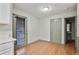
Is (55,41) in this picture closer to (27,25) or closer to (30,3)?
(27,25)

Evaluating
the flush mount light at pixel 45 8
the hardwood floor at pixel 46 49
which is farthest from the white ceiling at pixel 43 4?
the hardwood floor at pixel 46 49

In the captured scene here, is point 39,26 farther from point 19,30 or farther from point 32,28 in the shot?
point 19,30

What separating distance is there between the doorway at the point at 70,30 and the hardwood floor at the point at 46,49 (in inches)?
2.0

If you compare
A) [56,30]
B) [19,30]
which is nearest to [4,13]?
[19,30]

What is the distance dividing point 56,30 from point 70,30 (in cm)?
15

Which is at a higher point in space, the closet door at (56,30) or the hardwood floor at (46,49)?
the closet door at (56,30)

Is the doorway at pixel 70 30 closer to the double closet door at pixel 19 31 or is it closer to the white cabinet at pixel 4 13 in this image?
the double closet door at pixel 19 31

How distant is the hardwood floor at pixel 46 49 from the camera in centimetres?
81

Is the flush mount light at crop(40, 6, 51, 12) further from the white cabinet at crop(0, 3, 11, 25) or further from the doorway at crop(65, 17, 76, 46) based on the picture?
the white cabinet at crop(0, 3, 11, 25)

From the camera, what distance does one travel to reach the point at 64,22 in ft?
2.74

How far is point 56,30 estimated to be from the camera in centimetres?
88
